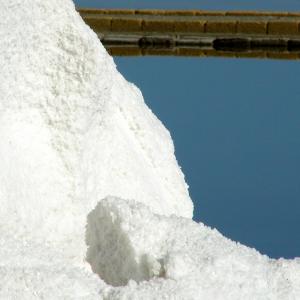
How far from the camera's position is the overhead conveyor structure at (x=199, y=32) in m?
8.49

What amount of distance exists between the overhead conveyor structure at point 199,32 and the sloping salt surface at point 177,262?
250 inches

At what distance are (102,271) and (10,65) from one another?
1.87ft

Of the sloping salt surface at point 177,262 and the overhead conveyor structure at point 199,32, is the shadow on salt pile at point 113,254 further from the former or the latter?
the overhead conveyor structure at point 199,32

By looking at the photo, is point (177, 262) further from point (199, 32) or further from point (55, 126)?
point (199, 32)

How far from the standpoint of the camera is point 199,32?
8945 millimetres

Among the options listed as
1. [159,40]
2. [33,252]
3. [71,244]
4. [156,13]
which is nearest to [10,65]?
[71,244]

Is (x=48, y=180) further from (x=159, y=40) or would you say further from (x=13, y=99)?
(x=159, y=40)

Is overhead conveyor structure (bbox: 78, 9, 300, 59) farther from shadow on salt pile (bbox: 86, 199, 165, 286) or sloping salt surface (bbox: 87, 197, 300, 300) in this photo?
sloping salt surface (bbox: 87, 197, 300, 300)

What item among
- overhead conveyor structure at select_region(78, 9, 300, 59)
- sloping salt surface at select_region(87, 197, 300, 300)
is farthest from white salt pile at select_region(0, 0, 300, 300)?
overhead conveyor structure at select_region(78, 9, 300, 59)

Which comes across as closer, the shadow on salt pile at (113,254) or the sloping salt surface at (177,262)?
the sloping salt surface at (177,262)

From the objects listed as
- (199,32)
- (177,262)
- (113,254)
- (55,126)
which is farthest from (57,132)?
(199,32)

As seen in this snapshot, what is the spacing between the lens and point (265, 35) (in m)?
8.81

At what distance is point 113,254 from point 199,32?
7.00 m

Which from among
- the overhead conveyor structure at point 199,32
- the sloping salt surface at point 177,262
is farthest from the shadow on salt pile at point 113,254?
the overhead conveyor structure at point 199,32
